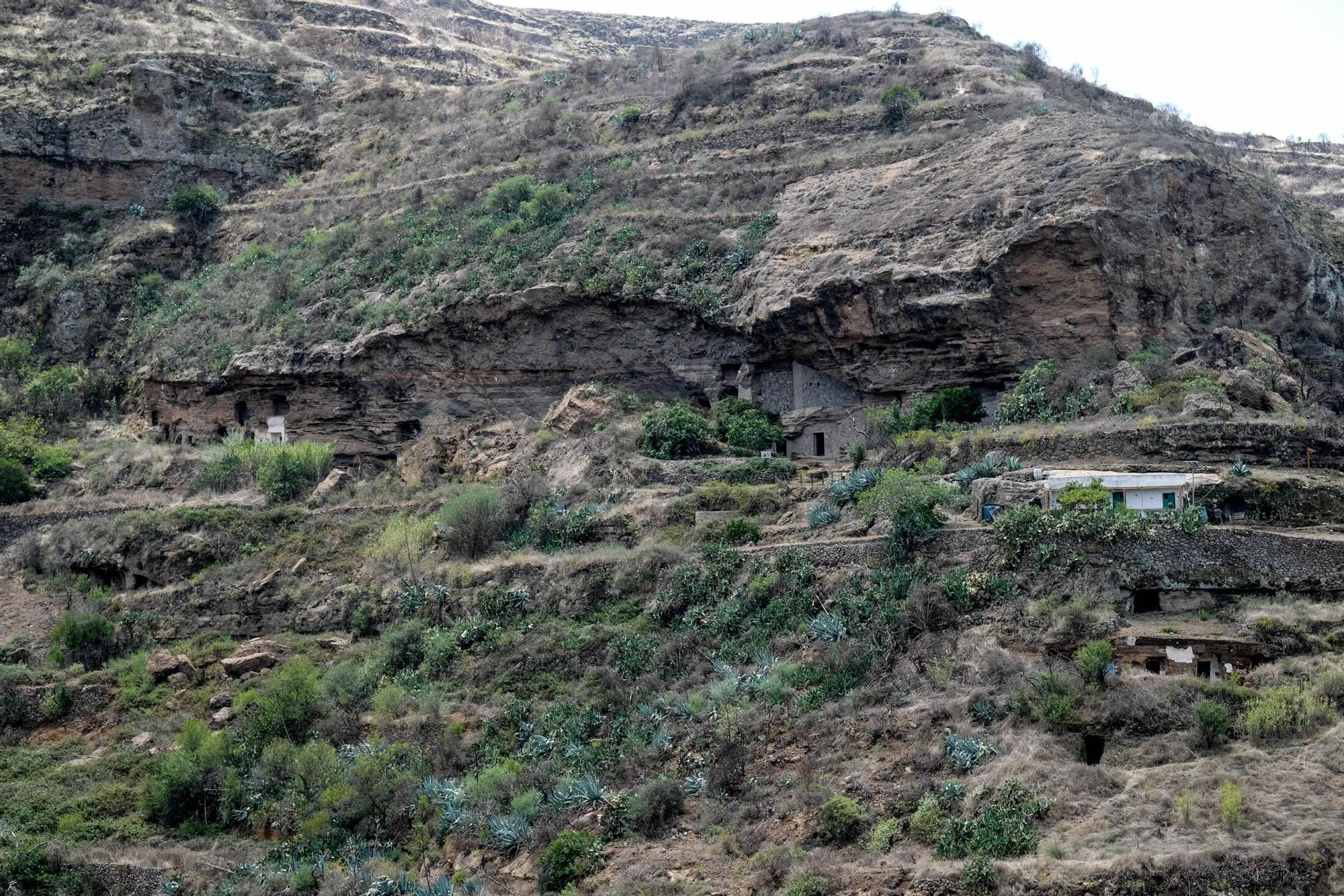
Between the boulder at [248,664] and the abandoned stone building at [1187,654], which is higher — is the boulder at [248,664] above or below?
below

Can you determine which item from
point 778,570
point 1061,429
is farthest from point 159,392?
point 1061,429

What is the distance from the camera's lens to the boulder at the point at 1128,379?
83.4ft

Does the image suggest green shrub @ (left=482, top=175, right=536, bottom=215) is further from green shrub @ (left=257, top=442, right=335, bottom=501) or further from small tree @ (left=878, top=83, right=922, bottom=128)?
small tree @ (left=878, top=83, right=922, bottom=128)

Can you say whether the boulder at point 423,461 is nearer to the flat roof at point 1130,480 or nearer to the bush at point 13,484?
the bush at point 13,484

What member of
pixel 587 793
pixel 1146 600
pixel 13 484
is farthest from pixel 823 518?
pixel 13 484

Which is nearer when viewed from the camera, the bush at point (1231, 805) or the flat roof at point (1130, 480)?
A: the bush at point (1231, 805)

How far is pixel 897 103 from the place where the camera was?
3784 centimetres

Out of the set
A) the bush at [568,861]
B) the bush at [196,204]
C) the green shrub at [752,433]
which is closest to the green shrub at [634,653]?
the bush at [568,861]

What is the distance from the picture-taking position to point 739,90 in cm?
4175

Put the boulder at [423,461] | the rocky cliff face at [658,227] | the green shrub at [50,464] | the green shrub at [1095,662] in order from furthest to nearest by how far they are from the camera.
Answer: the green shrub at [50,464]
the boulder at [423,461]
the rocky cliff face at [658,227]
the green shrub at [1095,662]

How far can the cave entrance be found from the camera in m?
18.7

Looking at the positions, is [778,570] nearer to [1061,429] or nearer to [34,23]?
[1061,429]

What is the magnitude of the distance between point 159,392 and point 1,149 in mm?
13014

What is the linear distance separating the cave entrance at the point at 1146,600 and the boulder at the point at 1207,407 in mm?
5116
